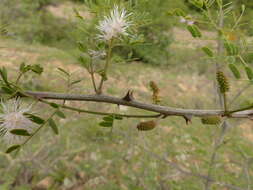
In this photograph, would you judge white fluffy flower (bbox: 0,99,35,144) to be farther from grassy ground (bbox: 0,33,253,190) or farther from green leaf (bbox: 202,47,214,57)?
grassy ground (bbox: 0,33,253,190)

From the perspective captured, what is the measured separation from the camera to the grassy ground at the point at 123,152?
1.36m

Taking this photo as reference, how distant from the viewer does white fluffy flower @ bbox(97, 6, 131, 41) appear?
0.35m

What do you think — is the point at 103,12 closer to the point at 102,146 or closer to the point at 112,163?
the point at 112,163

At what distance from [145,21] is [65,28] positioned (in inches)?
189

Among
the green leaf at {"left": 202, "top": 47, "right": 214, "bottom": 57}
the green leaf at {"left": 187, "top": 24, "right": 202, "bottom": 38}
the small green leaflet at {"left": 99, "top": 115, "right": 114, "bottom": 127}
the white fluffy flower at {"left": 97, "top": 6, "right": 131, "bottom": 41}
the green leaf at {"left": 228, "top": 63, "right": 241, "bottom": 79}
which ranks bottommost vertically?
the small green leaflet at {"left": 99, "top": 115, "right": 114, "bottom": 127}

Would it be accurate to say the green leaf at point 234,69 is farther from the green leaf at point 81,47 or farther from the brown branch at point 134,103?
the green leaf at point 81,47

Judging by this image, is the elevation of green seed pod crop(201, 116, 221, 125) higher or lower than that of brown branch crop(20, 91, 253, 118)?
lower

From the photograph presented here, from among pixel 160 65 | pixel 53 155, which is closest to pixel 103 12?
pixel 53 155

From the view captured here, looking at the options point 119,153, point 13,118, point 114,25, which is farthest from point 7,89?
point 119,153

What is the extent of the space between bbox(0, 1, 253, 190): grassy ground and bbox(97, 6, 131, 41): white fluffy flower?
358mm

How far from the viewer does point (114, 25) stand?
350 millimetres

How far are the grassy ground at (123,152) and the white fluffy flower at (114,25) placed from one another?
358mm

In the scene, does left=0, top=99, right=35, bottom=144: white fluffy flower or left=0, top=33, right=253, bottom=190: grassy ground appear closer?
left=0, top=99, right=35, bottom=144: white fluffy flower

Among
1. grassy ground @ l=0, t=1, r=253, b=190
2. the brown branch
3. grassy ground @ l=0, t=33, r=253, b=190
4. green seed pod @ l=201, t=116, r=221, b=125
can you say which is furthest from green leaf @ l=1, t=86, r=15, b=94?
grassy ground @ l=0, t=33, r=253, b=190
